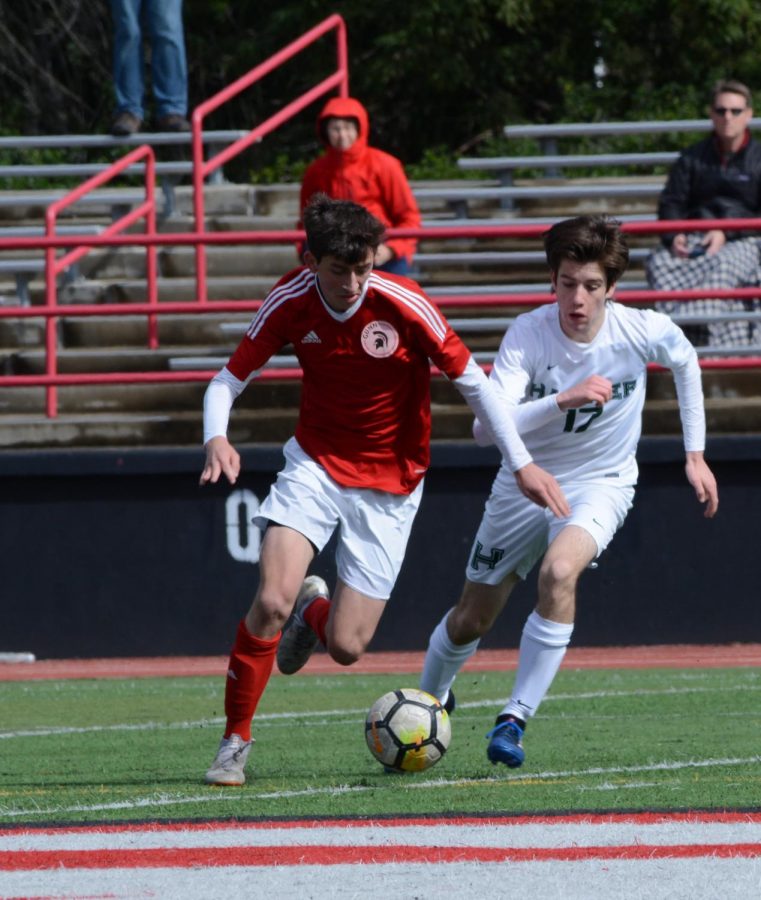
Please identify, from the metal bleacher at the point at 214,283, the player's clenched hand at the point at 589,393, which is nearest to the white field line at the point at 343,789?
the player's clenched hand at the point at 589,393

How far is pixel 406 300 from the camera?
6.20m

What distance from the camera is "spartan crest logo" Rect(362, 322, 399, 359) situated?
624 cm

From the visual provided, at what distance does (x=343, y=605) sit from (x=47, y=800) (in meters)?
Result: 1.33

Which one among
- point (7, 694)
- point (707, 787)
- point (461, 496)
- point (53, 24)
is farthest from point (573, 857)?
point (53, 24)

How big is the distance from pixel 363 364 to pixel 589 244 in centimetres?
87

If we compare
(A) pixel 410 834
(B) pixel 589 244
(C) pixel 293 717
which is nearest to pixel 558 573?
(B) pixel 589 244

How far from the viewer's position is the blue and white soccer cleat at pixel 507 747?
19.7 ft

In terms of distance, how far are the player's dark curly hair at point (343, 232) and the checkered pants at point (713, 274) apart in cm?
597

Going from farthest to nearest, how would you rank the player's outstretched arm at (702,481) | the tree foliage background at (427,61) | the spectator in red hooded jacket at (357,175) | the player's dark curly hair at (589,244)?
the tree foliage background at (427,61) → the spectator in red hooded jacket at (357,175) → the player's outstretched arm at (702,481) → the player's dark curly hair at (589,244)

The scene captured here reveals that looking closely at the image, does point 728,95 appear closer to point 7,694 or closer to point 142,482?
point 142,482

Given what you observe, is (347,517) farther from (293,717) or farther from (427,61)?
(427,61)

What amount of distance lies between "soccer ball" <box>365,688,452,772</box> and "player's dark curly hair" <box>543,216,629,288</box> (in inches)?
62.9

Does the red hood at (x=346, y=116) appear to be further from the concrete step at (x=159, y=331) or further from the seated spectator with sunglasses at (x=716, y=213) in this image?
the seated spectator with sunglasses at (x=716, y=213)

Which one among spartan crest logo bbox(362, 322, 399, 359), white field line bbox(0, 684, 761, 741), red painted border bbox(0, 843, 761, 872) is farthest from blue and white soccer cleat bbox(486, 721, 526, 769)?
white field line bbox(0, 684, 761, 741)
